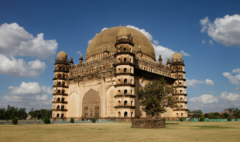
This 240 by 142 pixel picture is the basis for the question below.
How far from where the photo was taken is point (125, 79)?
38.3 meters

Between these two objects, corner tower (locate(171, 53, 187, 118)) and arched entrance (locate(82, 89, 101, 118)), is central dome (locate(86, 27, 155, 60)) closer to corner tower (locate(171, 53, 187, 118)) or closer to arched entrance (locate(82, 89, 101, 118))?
corner tower (locate(171, 53, 187, 118))

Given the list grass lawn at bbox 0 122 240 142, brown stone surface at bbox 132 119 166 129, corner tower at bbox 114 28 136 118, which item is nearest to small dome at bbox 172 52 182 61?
corner tower at bbox 114 28 136 118

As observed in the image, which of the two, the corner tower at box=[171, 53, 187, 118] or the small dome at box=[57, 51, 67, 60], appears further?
the small dome at box=[57, 51, 67, 60]

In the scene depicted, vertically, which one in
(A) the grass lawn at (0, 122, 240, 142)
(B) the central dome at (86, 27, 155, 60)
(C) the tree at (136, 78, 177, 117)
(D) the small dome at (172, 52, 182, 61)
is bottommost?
(A) the grass lawn at (0, 122, 240, 142)

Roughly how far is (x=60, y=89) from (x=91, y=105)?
1197cm

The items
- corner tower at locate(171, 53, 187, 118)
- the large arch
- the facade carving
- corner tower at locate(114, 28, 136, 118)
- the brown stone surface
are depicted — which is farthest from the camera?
corner tower at locate(171, 53, 187, 118)

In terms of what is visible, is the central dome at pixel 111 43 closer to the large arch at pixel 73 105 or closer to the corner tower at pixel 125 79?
the corner tower at pixel 125 79

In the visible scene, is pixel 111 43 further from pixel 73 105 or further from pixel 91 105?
pixel 73 105

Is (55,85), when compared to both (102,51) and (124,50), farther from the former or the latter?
(124,50)

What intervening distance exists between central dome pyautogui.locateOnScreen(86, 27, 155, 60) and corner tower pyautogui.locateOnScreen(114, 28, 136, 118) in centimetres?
815

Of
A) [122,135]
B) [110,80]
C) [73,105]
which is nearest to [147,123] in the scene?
[122,135]

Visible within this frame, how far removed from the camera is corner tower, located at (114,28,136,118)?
120ft

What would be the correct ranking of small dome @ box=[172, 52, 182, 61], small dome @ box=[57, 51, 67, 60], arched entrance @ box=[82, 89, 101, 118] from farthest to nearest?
small dome @ box=[172, 52, 182, 61], small dome @ box=[57, 51, 67, 60], arched entrance @ box=[82, 89, 101, 118]

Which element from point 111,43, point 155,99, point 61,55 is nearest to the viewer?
point 155,99
